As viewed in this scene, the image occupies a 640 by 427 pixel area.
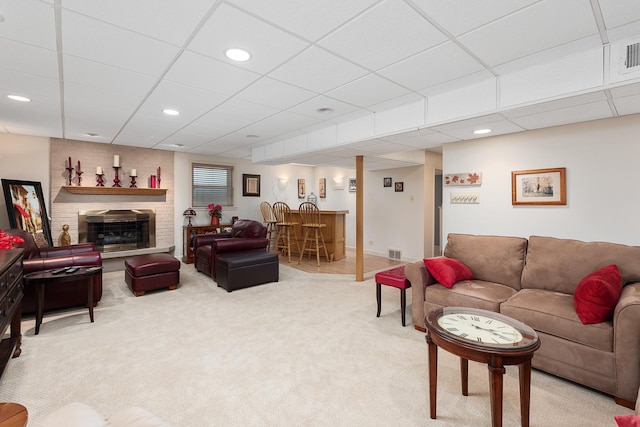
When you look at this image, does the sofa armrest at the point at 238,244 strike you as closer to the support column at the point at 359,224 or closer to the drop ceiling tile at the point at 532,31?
the support column at the point at 359,224

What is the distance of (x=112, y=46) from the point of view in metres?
2.12

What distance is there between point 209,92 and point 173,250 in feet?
15.1

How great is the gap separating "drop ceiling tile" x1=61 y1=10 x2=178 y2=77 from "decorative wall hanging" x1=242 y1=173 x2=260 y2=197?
5.15 meters

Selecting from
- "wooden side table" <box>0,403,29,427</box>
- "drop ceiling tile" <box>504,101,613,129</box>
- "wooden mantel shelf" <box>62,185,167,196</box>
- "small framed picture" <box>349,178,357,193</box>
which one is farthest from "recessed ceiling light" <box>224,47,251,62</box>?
"small framed picture" <box>349,178,357,193</box>

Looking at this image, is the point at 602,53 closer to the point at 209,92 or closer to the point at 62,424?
the point at 209,92

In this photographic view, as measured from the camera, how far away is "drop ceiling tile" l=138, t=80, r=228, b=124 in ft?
9.66

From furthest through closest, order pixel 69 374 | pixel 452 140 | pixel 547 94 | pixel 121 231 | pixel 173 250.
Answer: pixel 173 250 < pixel 121 231 < pixel 452 140 < pixel 547 94 < pixel 69 374

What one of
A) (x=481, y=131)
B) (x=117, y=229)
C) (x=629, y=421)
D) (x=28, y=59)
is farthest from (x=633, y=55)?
(x=117, y=229)

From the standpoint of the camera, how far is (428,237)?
6.64 m

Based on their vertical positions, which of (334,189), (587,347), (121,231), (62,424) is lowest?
(587,347)

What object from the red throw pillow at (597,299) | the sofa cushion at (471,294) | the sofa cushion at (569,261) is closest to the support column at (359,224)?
the sofa cushion at (471,294)

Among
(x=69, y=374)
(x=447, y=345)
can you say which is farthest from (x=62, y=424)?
(x=447, y=345)

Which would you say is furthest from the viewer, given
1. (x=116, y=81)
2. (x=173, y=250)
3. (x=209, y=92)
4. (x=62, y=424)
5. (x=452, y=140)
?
(x=173, y=250)

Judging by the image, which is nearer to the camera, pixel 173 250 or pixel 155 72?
pixel 155 72
